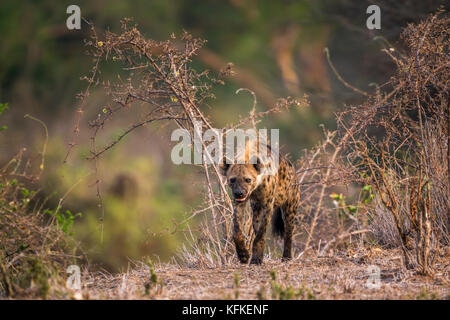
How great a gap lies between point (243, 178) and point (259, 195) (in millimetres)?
356

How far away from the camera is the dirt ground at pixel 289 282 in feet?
13.5

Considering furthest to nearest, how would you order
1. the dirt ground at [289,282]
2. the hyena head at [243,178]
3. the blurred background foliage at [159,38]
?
the blurred background foliage at [159,38], the hyena head at [243,178], the dirt ground at [289,282]

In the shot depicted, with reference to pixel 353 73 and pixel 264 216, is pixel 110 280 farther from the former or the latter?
pixel 353 73

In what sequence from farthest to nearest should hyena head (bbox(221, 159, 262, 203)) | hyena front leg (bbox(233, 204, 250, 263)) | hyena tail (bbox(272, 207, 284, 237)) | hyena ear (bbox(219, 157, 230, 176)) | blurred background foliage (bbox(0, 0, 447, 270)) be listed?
1. blurred background foliage (bbox(0, 0, 447, 270))
2. hyena tail (bbox(272, 207, 284, 237))
3. hyena ear (bbox(219, 157, 230, 176))
4. hyena front leg (bbox(233, 204, 250, 263))
5. hyena head (bbox(221, 159, 262, 203))

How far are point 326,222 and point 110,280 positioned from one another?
3.51 metres

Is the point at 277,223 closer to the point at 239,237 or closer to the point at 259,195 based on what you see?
the point at 259,195

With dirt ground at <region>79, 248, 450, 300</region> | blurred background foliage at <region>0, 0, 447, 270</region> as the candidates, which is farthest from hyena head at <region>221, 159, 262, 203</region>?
blurred background foliage at <region>0, 0, 447, 270</region>

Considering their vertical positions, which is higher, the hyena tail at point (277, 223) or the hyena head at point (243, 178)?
the hyena head at point (243, 178)

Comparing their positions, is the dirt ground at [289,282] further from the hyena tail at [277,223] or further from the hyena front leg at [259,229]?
the hyena tail at [277,223]

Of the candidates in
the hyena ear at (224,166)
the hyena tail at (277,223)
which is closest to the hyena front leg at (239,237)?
the hyena ear at (224,166)

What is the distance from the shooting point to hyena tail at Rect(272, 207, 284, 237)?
20.8 feet

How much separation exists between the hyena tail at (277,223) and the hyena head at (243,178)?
922 mm

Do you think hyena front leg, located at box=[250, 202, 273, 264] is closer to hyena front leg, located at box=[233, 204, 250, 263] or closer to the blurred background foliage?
hyena front leg, located at box=[233, 204, 250, 263]
